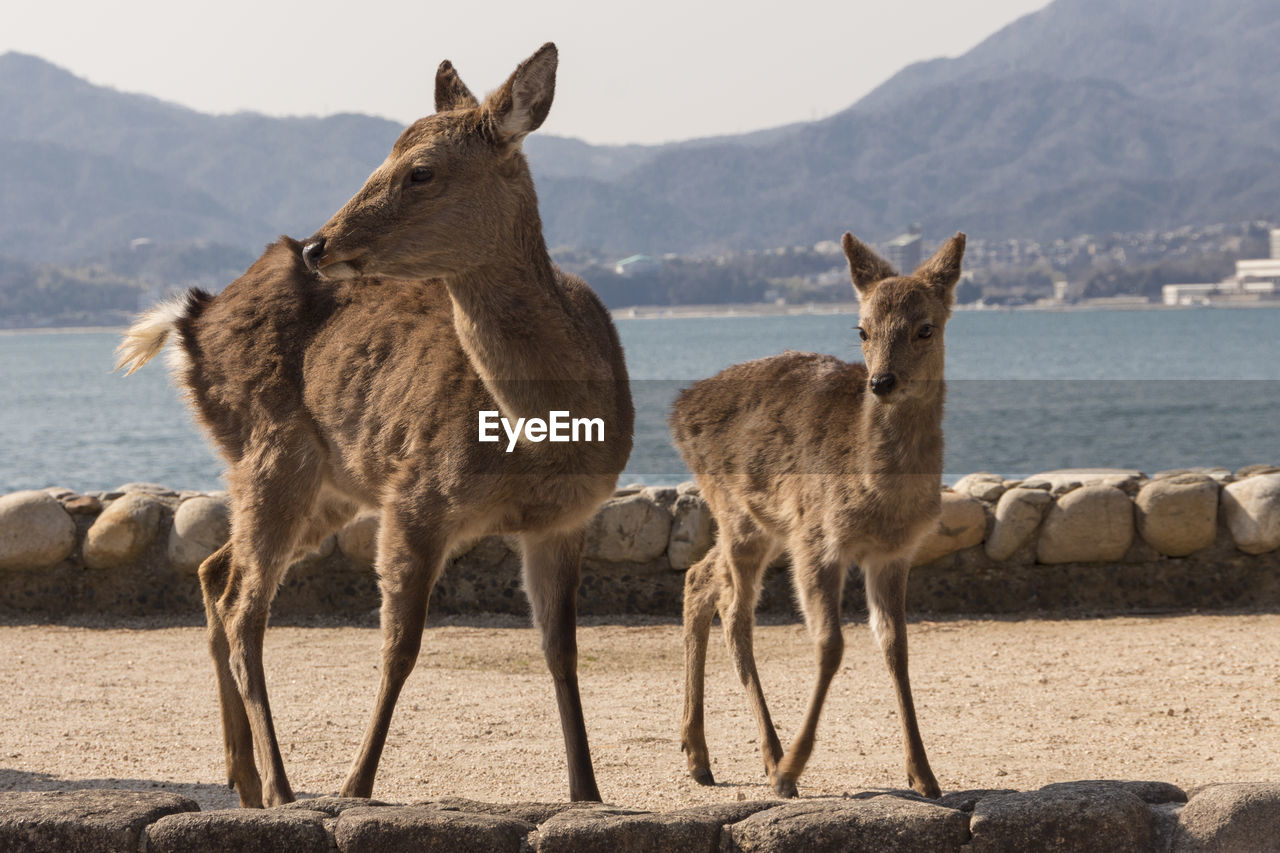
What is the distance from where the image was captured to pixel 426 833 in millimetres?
3889

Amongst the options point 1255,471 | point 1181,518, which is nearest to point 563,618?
point 1181,518

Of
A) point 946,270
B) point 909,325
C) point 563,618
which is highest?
point 946,270

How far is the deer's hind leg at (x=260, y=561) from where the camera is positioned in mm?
5414

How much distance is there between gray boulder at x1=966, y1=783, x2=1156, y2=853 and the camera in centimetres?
397

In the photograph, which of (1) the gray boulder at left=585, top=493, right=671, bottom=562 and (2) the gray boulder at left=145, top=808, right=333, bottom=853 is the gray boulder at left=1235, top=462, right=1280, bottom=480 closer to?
(1) the gray boulder at left=585, top=493, right=671, bottom=562

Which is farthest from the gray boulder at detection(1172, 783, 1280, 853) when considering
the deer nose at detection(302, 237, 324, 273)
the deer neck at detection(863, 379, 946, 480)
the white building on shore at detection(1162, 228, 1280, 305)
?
the white building on shore at detection(1162, 228, 1280, 305)

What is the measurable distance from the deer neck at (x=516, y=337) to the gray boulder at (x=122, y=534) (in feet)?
19.9

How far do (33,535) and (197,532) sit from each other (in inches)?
48.5

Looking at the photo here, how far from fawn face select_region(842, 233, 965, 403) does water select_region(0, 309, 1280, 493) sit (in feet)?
6.31

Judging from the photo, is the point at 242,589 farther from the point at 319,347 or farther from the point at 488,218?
the point at 488,218

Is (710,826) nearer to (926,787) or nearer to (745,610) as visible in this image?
(926,787)

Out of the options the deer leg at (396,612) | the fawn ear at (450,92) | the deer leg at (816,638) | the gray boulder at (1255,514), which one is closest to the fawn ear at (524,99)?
the fawn ear at (450,92)

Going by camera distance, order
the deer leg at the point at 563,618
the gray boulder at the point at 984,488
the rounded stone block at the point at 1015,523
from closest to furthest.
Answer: the deer leg at the point at 563,618 → the rounded stone block at the point at 1015,523 → the gray boulder at the point at 984,488

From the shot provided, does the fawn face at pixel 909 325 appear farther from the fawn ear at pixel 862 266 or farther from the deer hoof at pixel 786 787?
the deer hoof at pixel 786 787
